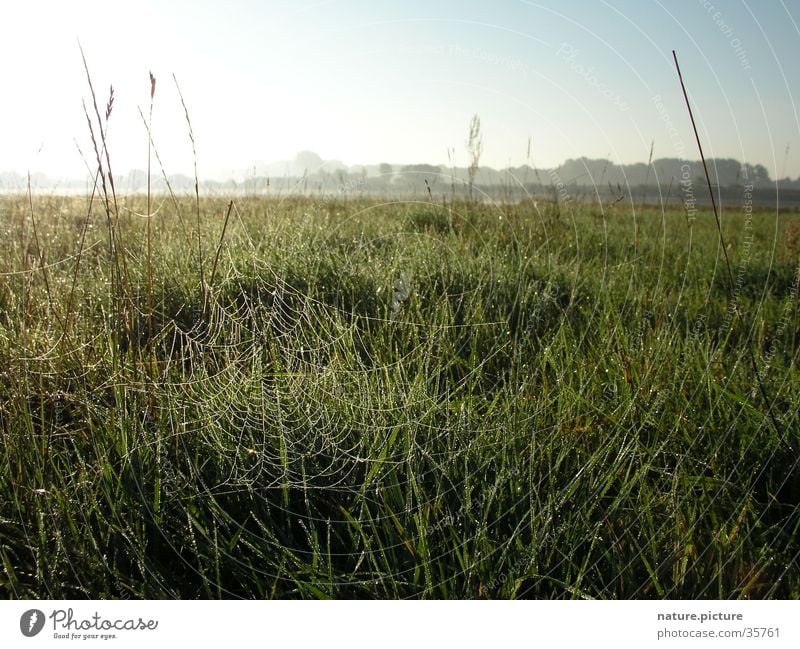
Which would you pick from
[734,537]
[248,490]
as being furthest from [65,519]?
[734,537]

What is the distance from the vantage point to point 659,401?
1532 mm

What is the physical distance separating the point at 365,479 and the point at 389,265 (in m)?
1.32

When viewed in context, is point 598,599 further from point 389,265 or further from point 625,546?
point 389,265

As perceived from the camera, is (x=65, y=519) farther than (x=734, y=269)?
No

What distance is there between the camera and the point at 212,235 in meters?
2.80

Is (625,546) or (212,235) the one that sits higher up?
(212,235)

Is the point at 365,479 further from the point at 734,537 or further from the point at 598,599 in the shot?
the point at 734,537

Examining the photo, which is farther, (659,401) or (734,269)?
(734,269)

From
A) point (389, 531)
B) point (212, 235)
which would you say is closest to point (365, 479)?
point (389, 531)

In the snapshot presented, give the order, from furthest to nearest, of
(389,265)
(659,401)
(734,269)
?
(734,269) < (389,265) < (659,401)

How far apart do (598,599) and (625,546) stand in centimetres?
13
